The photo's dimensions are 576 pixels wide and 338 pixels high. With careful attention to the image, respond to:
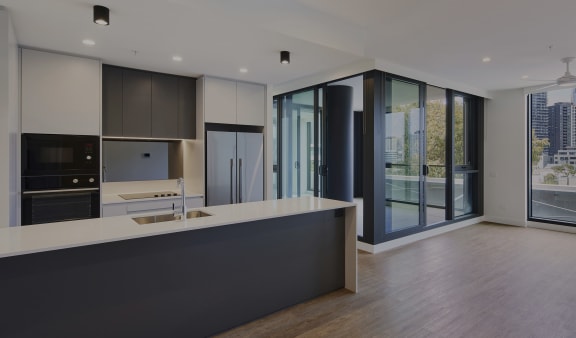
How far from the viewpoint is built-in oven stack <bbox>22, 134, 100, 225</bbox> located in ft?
10.7

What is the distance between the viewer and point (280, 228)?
2816mm

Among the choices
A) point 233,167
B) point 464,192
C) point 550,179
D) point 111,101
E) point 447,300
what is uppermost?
point 111,101

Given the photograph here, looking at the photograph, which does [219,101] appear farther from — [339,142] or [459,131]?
[459,131]

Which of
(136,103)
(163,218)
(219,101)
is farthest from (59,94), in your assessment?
(163,218)

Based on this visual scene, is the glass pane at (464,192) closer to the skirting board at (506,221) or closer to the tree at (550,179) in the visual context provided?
the skirting board at (506,221)

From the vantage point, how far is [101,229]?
2090mm

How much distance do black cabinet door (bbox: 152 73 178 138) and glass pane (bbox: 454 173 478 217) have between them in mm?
5163

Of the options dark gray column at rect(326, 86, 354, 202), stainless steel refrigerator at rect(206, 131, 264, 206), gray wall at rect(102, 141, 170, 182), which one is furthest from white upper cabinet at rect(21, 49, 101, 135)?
dark gray column at rect(326, 86, 354, 202)

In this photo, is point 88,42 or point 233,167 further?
point 233,167

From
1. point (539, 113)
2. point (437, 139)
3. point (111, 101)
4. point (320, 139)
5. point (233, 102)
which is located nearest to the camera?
point (111, 101)

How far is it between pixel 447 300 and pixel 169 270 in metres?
2.52

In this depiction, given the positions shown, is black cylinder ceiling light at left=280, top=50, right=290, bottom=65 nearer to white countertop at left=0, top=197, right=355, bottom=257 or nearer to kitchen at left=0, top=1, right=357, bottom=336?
kitchen at left=0, top=1, right=357, bottom=336

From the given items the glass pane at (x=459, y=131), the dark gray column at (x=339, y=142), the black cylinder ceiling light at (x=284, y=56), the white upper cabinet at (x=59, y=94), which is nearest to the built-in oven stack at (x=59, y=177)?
the white upper cabinet at (x=59, y=94)

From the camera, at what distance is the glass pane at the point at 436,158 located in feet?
19.0
